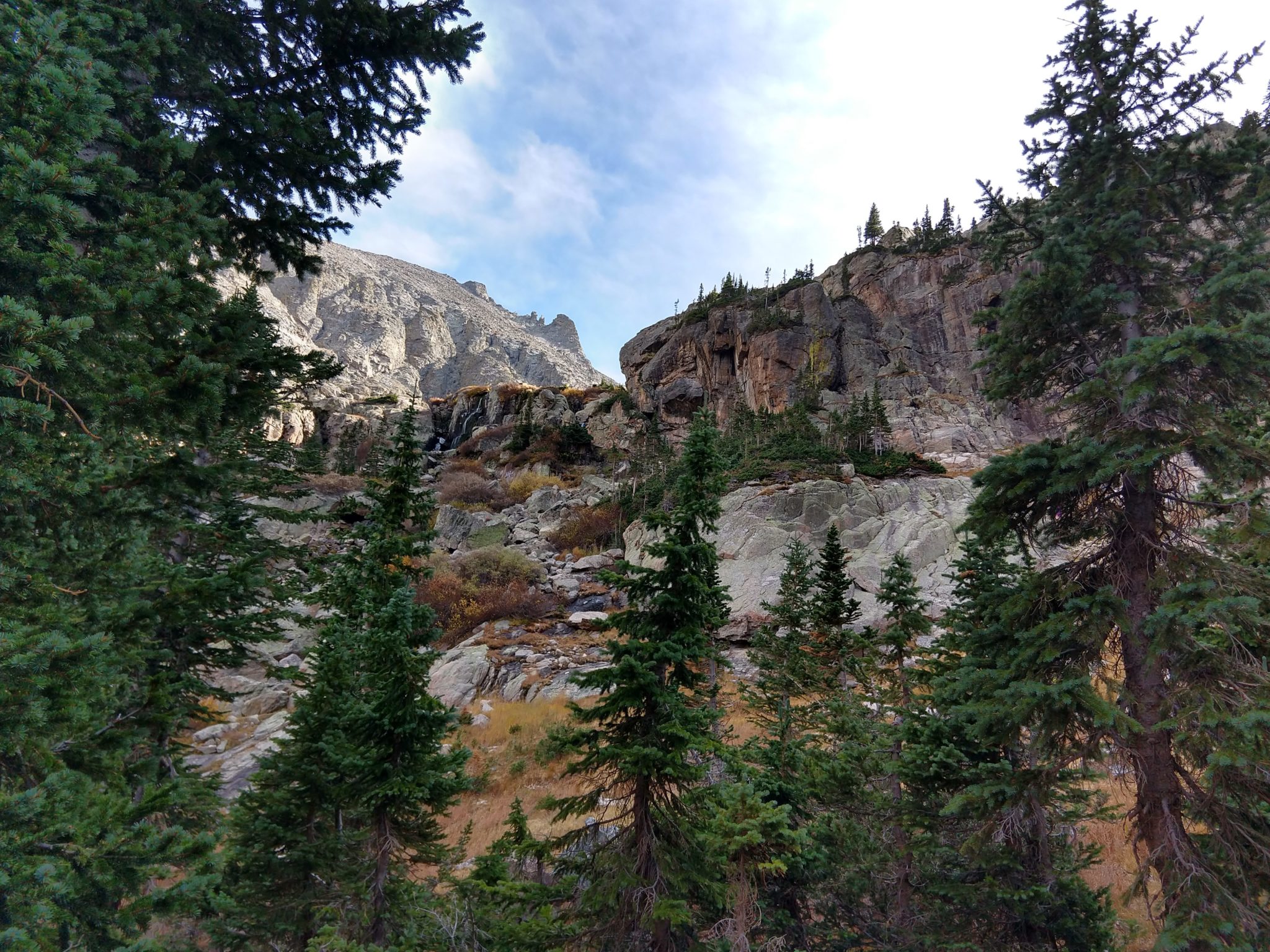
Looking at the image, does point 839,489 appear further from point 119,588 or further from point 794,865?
point 119,588

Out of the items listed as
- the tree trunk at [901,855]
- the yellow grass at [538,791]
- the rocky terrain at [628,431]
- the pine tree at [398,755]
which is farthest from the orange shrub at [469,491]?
the tree trunk at [901,855]

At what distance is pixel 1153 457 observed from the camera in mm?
5418

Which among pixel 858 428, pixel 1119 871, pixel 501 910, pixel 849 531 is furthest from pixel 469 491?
pixel 1119 871

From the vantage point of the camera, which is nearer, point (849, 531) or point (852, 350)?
point (849, 531)

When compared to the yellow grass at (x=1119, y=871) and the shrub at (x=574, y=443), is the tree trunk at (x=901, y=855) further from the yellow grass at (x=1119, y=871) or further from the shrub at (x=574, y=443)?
the shrub at (x=574, y=443)

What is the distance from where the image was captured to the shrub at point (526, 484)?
53750 mm

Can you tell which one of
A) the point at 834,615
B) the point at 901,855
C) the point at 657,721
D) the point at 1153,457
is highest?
the point at 1153,457

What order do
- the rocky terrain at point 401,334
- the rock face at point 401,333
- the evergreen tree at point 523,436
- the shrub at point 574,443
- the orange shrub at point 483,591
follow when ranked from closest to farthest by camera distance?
the orange shrub at point 483,591 < the shrub at point 574,443 < the evergreen tree at point 523,436 < the rocky terrain at point 401,334 < the rock face at point 401,333

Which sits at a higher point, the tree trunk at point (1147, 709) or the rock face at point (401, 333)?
the rock face at point (401, 333)

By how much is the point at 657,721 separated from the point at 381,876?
4422 mm

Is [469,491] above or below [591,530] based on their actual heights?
above

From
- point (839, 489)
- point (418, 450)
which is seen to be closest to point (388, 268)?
point (839, 489)

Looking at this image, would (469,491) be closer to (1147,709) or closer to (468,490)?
(468,490)

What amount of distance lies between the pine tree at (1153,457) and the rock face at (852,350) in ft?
165
